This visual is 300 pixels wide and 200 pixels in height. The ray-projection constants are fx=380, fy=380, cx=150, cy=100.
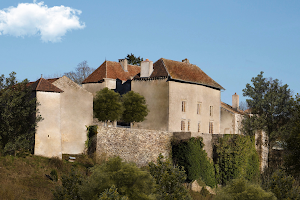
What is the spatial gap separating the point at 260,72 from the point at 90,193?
3169cm

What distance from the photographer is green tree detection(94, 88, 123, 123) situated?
116 feet

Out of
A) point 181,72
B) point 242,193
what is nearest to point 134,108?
point 181,72

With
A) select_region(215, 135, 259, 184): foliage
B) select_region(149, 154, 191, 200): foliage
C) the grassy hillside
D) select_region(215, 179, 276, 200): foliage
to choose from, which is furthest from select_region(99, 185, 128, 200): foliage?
select_region(215, 135, 259, 184): foliage

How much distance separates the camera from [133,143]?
33.3 metres

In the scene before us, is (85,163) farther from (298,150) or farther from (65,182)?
(298,150)

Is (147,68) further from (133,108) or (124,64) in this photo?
(124,64)

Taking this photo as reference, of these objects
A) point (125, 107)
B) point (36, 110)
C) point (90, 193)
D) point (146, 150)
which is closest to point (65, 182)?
point (90, 193)

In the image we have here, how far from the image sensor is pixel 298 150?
27156 millimetres

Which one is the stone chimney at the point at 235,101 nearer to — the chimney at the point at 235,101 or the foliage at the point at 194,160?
the chimney at the point at 235,101

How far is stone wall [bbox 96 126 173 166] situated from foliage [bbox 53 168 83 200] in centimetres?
1322

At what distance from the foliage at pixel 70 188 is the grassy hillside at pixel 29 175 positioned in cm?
446

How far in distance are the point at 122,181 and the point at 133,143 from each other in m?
19.1

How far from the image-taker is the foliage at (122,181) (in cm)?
1413

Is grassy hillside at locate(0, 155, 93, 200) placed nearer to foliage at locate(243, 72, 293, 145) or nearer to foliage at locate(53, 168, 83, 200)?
foliage at locate(53, 168, 83, 200)
